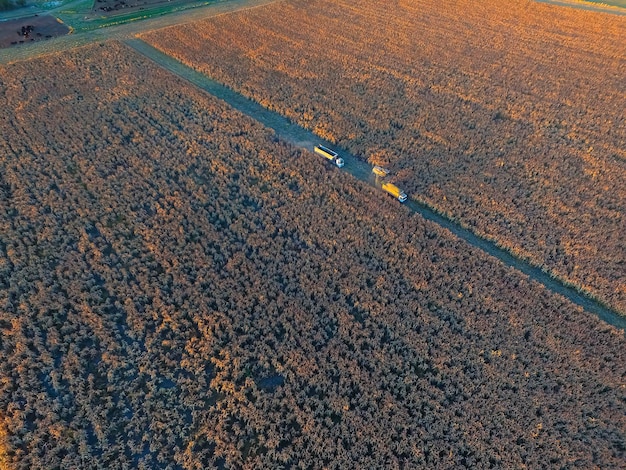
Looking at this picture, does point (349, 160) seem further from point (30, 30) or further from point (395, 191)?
point (30, 30)

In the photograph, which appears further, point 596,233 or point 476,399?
point 596,233

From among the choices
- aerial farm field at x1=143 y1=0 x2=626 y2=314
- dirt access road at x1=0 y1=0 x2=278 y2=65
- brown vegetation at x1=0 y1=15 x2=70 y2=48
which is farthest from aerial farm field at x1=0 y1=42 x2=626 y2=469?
brown vegetation at x1=0 y1=15 x2=70 y2=48

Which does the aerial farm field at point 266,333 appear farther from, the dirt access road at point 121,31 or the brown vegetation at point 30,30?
the brown vegetation at point 30,30

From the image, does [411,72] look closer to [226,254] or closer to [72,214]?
[226,254]

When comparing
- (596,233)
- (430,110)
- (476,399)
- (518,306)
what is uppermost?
(430,110)

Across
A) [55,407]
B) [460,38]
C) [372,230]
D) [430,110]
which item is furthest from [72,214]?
[460,38]

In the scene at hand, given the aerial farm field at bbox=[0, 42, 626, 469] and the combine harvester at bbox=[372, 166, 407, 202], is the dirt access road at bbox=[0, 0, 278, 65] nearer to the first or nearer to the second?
the aerial farm field at bbox=[0, 42, 626, 469]

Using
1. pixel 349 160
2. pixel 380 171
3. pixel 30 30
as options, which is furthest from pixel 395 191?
pixel 30 30
